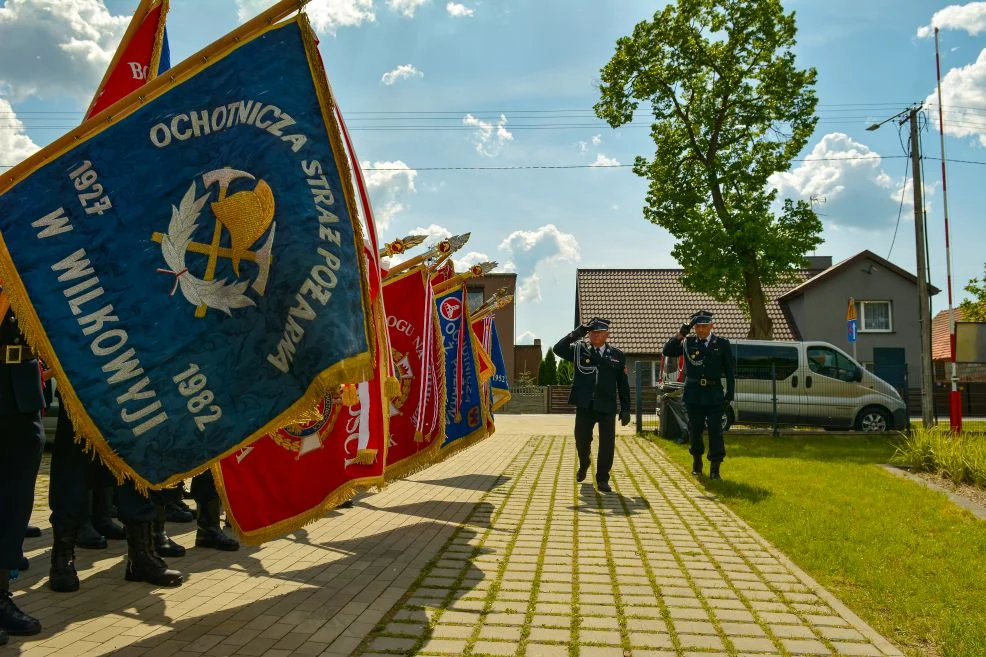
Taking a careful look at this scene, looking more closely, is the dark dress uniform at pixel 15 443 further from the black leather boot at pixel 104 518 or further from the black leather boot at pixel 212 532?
the black leather boot at pixel 104 518

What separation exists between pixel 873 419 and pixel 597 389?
394 inches

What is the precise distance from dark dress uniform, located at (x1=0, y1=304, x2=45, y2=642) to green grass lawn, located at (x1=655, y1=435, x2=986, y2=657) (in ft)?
13.5

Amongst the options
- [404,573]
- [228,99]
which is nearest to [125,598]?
[404,573]

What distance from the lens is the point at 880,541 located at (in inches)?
231

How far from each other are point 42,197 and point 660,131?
2192 centimetres

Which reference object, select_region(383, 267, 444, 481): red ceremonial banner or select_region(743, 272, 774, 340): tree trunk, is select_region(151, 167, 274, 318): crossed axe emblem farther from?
select_region(743, 272, 774, 340): tree trunk

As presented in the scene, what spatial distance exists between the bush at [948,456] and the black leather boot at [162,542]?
7.87m

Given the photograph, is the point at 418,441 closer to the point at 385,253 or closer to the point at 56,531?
the point at 385,253

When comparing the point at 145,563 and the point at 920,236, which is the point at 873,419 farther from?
the point at 145,563

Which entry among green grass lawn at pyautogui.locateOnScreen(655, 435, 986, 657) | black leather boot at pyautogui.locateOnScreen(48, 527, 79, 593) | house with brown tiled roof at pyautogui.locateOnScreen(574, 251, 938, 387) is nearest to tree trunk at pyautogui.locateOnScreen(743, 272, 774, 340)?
house with brown tiled roof at pyautogui.locateOnScreen(574, 251, 938, 387)

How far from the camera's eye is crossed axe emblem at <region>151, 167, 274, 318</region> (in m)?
3.61

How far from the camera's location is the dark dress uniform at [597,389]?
8852mm

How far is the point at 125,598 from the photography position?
439 cm

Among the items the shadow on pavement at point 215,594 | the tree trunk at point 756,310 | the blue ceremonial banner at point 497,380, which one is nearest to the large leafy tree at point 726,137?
the tree trunk at point 756,310
